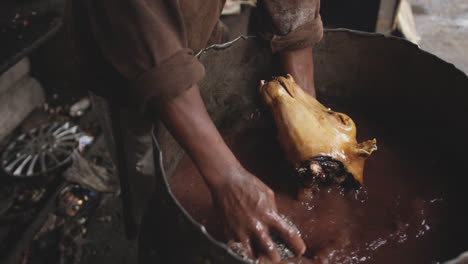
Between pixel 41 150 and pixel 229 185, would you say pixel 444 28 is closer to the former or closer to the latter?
pixel 229 185

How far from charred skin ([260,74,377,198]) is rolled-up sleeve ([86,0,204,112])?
468 millimetres

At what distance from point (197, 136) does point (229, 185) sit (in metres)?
0.19

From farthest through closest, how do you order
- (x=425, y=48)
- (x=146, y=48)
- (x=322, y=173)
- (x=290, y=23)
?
(x=425, y=48) → (x=290, y=23) → (x=322, y=173) → (x=146, y=48)

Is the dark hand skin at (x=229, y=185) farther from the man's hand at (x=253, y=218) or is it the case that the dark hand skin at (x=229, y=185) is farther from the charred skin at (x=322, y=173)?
the charred skin at (x=322, y=173)

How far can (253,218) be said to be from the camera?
1031mm

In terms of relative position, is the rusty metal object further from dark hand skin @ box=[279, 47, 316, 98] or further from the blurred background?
dark hand skin @ box=[279, 47, 316, 98]

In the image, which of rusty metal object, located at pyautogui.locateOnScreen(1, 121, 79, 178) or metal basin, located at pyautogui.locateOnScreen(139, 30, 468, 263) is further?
rusty metal object, located at pyautogui.locateOnScreen(1, 121, 79, 178)

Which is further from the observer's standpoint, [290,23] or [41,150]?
[41,150]

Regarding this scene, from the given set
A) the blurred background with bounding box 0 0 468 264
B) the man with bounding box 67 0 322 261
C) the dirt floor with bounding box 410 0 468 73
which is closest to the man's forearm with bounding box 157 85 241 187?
the man with bounding box 67 0 322 261

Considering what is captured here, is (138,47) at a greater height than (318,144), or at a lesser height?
greater

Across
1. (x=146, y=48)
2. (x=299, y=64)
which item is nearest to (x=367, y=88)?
(x=299, y=64)

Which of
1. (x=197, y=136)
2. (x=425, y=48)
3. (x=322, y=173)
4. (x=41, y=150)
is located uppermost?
(x=197, y=136)

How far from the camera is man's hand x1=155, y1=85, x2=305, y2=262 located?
1.03m

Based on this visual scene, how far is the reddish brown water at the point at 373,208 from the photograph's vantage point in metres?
1.25
